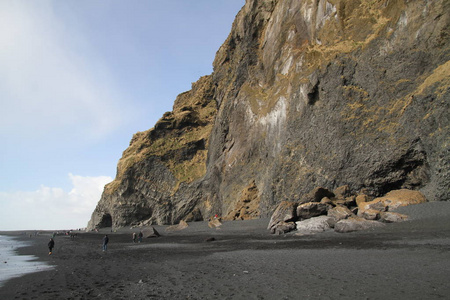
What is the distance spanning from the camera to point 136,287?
34.2 feet

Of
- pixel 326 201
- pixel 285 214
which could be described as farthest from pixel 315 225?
pixel 285 214

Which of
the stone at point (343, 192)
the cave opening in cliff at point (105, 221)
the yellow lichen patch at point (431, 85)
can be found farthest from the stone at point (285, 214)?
the cave opening in cliff at point (105, 221)

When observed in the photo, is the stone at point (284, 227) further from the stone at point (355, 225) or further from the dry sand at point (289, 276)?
the dry sand at point (289, 276)

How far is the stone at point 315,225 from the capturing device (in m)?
23.4

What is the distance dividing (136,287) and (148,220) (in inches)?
2615

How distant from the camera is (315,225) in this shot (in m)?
24.0

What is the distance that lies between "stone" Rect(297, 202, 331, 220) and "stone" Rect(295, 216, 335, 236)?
1162mm

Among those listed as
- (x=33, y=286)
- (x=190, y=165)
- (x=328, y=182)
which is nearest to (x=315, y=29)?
(x=328, y=182)

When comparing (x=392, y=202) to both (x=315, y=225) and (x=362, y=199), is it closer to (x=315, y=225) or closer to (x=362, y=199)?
(x=362, y=199)

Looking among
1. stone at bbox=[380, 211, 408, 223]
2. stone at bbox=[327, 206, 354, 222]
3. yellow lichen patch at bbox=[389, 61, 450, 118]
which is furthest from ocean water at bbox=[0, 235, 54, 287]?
yellow lichen patch at bbox=[389, 61, 450, 118]

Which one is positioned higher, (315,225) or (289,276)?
(315,225)

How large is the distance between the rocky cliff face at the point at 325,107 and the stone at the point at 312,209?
5.81 metres

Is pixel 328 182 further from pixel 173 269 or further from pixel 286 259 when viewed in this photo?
pixel 173 269

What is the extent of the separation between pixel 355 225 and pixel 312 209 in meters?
5.75
